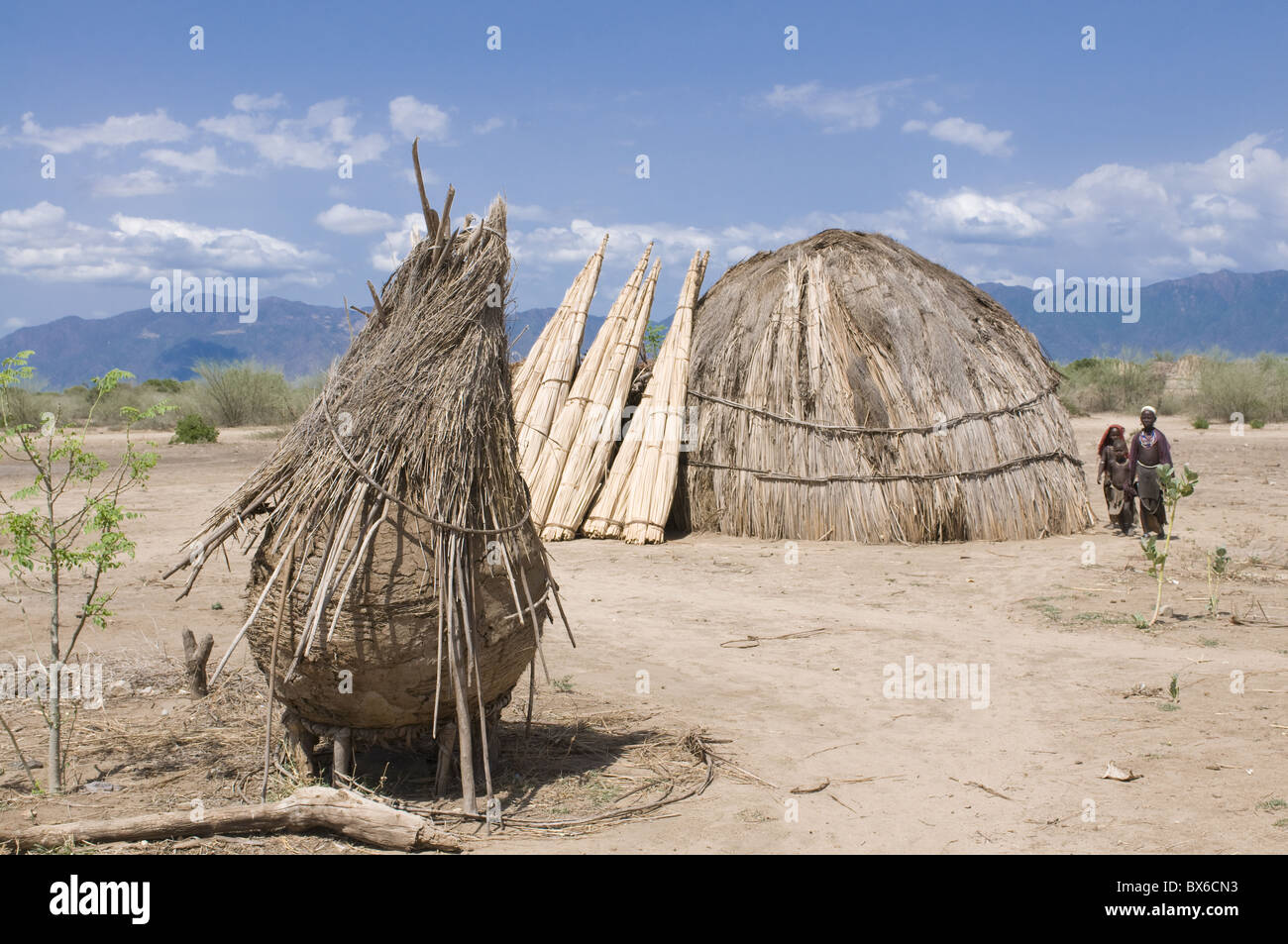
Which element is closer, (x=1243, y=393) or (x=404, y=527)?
(x=404, y=527)

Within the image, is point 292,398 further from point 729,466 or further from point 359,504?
point 359,504

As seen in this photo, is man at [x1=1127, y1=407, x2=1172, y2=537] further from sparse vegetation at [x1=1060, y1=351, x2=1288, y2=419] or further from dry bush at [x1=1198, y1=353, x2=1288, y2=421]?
dry bush at [x1=1198, y1=353, x2=1288, y2=421]

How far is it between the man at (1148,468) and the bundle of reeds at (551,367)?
6.30 meters

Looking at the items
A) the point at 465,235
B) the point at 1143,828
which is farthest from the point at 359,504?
the point at 1143,828

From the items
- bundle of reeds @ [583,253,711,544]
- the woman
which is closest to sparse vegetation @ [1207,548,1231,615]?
the woman

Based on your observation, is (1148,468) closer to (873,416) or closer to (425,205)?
(873,416)

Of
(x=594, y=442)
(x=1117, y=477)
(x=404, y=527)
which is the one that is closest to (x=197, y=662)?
(x=404, y=527)

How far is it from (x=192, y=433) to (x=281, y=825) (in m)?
18.0

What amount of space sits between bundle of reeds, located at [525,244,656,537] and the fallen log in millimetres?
7122

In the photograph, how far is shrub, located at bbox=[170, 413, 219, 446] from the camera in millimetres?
19781

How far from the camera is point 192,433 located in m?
19.9

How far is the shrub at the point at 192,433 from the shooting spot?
19.8m

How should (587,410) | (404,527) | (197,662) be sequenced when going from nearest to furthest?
(404,527) < (197,662) < (587,410)

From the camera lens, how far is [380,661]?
13.0ft
